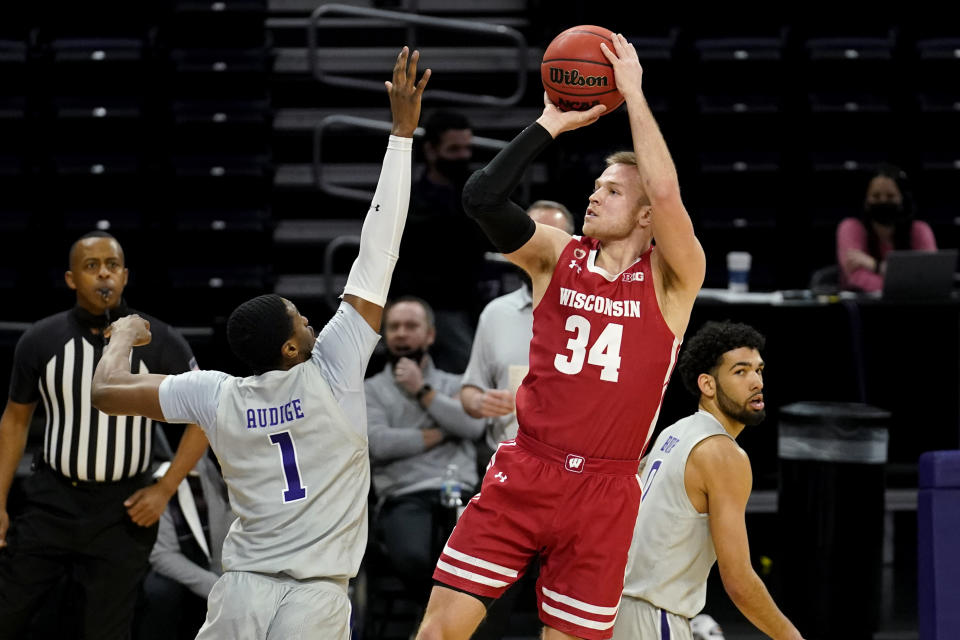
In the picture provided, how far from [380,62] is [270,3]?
1.19 m

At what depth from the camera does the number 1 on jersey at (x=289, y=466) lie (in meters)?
3.62

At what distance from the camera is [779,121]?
965 centimetres

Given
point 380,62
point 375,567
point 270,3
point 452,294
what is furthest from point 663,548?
point 270,3

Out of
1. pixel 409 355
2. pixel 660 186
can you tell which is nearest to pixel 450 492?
pixel 409 355

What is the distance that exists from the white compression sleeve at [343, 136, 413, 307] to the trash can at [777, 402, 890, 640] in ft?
10.7

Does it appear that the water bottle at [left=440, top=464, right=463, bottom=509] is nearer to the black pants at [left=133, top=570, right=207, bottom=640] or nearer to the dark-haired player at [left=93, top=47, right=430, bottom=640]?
the black pants at [left=133, top=570, right=207, bottom=640]

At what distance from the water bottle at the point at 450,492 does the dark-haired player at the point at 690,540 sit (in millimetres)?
1685

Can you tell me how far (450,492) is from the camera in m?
5.81

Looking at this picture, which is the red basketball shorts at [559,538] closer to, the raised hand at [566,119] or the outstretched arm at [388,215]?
the outstretched arm at [388,215]

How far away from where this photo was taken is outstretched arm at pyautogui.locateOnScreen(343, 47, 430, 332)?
12.2ft

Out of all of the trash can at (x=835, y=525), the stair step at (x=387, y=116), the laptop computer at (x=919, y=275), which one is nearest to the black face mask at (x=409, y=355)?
the trash can at (x=835, y=525)

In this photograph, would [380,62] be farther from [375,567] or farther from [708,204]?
[375,567]

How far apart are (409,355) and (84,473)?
1.71 meters

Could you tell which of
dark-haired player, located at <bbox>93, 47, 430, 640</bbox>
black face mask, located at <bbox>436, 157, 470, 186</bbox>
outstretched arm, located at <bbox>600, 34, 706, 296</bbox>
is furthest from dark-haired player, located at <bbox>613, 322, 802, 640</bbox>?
black face mask, located at <bbox>436, 157, 470, 186</bbox>
